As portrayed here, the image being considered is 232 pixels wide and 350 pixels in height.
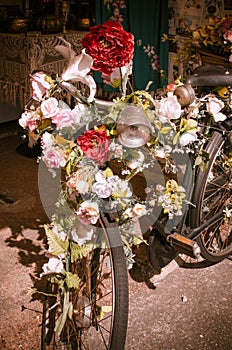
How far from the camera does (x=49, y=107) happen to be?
1951 mm

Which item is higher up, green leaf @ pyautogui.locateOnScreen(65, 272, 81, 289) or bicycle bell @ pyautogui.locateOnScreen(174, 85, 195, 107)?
bicycle bell @ pyautogui.locateOnScreen(174, 85, 195, 107)

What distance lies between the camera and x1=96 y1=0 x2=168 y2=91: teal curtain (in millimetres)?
4137

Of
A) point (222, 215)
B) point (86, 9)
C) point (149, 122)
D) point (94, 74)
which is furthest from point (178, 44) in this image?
point (149, 122)

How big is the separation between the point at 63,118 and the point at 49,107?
70 mm

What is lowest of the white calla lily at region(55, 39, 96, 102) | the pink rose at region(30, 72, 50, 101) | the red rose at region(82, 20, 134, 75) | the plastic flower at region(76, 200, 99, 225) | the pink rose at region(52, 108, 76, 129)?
the plastic flower at region(76, 200, 99, 225)

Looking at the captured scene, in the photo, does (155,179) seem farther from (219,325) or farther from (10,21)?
(10,21)

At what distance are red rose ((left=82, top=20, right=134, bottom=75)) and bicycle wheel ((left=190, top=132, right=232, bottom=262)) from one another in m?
0.76

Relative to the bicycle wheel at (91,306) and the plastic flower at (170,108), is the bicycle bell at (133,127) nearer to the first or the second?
the plastic flower at (170,108)

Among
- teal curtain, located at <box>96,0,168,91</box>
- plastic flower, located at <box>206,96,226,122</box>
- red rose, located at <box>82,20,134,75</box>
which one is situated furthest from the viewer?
teal curtain, located at <box>96,0,168,91</box>

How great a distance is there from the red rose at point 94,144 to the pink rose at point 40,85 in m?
0.25

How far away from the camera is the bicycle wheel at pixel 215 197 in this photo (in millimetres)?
2480

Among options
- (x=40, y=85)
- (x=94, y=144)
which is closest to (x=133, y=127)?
(x=94, y=144)

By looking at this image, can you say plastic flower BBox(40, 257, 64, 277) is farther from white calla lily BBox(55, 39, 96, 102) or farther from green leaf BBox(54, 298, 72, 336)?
white calla lily BBox(55, 39, 96, 102)

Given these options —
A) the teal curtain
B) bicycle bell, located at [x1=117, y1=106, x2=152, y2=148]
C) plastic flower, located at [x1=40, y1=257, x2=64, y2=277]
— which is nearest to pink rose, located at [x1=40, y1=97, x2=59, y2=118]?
bicycle bell, located at [x1=117, y1=106, x2=152, y2=148]
